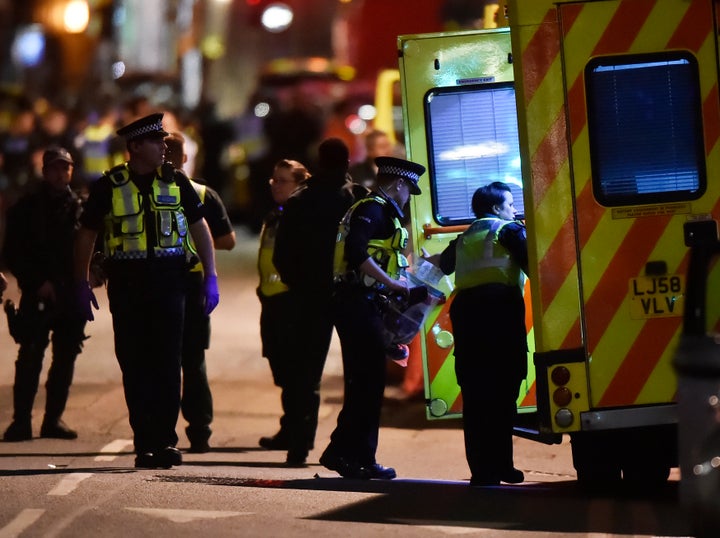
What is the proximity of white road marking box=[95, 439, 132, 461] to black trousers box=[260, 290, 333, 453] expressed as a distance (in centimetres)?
105

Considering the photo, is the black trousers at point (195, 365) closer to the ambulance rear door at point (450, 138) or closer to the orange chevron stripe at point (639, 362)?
the ambulance rear door at point (450, 138)

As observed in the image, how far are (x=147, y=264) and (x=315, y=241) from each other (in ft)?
3.66

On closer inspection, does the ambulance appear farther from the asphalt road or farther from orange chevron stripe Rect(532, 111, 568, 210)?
the asphalt road

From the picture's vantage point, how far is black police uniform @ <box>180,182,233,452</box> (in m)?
10.3

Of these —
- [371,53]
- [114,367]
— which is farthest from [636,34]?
[371,53]

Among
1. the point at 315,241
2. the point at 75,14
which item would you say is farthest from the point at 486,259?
the point at 75,14

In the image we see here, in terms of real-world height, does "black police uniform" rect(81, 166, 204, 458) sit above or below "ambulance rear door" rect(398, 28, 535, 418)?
below

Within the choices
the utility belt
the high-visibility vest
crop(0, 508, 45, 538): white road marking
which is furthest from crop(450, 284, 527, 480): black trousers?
the high-visibility vest

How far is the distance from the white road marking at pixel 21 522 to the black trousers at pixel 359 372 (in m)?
1.99

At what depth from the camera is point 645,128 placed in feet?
26.6

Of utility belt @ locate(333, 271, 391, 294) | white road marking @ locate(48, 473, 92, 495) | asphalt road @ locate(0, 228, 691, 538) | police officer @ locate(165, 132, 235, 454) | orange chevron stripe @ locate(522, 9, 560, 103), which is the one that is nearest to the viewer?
asphalt road @ locate(0, 228, 691, 538)

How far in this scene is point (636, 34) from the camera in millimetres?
8070

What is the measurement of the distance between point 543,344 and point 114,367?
664cm

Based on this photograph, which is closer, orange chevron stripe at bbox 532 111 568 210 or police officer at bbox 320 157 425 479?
orange chevron stripe at bbox 532 111 568 210
